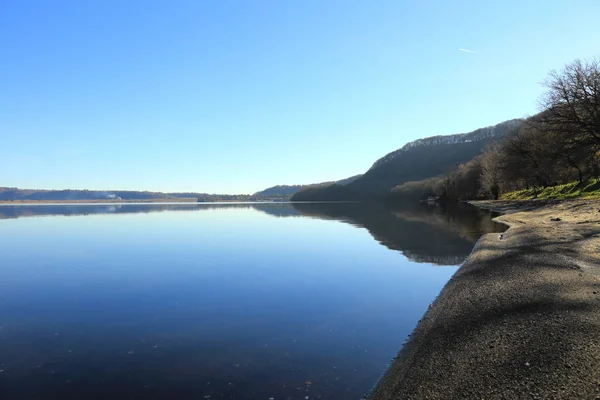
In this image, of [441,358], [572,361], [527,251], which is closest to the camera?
[572,361]

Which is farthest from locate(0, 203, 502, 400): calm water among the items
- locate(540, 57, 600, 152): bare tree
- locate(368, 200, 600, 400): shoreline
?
locate(540, 57, 600, 152): bare tree

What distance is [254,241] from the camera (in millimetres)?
40750

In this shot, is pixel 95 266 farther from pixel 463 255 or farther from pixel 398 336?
pixel 463 255

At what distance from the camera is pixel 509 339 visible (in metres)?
9.29

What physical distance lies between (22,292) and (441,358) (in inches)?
805

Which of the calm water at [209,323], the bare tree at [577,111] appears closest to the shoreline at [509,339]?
the calm water at [209,323]

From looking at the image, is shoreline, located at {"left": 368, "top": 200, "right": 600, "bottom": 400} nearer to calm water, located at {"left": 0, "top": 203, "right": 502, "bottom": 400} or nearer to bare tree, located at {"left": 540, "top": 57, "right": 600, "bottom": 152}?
calm water, located at {"left": 0, "top": 203, "right": 502, "bottom": 400}

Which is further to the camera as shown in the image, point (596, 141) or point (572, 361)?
point (596, 141)

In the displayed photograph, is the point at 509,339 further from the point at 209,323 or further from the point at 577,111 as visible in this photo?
the point at 577,111

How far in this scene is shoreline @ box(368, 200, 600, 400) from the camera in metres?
7.18

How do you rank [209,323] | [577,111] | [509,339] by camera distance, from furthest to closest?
[577,111]
[209,323]
[509,339]

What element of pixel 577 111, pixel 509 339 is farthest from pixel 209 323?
pixel 577 111

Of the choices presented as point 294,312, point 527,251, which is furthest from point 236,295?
point 527,251

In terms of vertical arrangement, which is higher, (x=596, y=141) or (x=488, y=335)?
(x=596, y=141)
